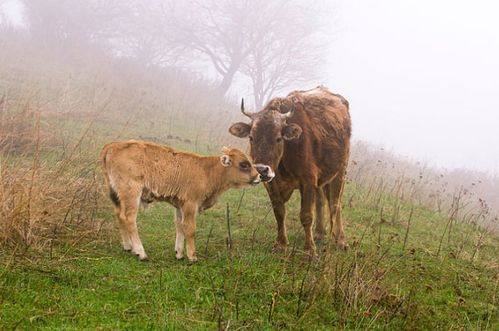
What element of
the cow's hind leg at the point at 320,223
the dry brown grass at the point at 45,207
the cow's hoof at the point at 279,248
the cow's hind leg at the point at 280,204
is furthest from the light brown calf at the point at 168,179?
the cow's hind leg at the point at 320,223

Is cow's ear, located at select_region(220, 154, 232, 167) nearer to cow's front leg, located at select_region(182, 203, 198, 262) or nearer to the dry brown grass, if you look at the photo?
cow's front leg, located at select_region(182, 203, 198, 262)

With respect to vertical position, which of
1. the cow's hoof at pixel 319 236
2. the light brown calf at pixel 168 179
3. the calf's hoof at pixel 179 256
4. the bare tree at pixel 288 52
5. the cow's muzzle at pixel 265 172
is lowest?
the calf's hoof at pixel 179 256

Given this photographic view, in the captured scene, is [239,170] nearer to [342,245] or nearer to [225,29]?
[342,245]

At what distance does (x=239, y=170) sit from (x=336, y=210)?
2.40m

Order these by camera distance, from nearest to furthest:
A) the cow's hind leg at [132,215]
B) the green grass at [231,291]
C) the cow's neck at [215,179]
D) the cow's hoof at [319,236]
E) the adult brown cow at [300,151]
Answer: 1. the green grass at [231,291]
2. the cow's hind leg at [132,215]
3. the cow's neck at [215,179]
4. the adult brown cow at [300,151]
5. the cow's hoof at [319,236]

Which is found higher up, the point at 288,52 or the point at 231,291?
the point at 288,52

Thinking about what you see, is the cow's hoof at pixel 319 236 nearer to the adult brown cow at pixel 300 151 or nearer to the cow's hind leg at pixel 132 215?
the adult brown cow at pixel 300 151

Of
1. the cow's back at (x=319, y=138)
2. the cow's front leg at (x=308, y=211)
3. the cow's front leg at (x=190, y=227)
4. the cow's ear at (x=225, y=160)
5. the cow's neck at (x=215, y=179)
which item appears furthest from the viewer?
the cow's back at (x=319, y=138)

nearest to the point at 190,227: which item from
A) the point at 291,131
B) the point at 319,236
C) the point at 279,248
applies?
the point at 279,248

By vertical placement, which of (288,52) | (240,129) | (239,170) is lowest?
(239,170)

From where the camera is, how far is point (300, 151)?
6652 millimetres

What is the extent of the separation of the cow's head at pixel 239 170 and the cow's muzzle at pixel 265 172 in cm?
6

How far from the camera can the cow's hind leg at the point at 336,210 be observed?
24.9 ft

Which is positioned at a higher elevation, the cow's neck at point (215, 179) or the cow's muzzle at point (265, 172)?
the cow's muzzle at point (265, 172)
